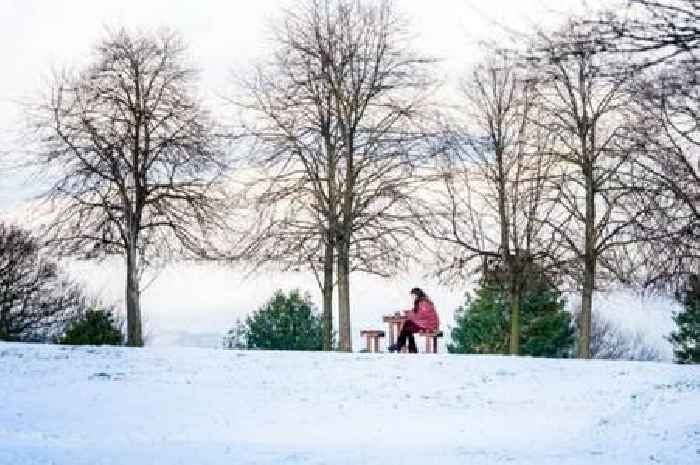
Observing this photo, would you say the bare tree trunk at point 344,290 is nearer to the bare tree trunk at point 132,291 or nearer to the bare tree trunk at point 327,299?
the bare tree trunk at point 327,299

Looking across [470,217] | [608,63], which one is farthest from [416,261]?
Answer: [608,63]

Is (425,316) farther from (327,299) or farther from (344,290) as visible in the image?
(327,299)

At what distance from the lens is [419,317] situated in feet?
75.8

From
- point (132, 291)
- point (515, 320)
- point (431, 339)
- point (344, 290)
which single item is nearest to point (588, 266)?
point (515, 320)

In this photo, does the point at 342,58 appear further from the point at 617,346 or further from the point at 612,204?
the point at 617,346

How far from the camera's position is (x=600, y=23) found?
7.30 meters

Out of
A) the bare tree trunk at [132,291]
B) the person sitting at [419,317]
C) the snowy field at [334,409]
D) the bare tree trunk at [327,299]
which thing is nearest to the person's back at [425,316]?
the person sitting at [419,317]

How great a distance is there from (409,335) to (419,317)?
753 mm

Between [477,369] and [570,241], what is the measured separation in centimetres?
746

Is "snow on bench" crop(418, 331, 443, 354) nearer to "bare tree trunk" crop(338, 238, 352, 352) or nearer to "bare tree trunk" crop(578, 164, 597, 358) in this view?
"bare tree trunk" crop(338, 238, 352, 352)

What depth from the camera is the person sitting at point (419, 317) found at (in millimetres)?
23000

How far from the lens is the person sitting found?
2300 centimetres

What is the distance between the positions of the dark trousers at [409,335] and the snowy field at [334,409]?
9.46ft

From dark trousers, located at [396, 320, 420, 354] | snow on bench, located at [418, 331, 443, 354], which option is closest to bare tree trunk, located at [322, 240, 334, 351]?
dark trousers, located at [396, 320, 420, 354]
